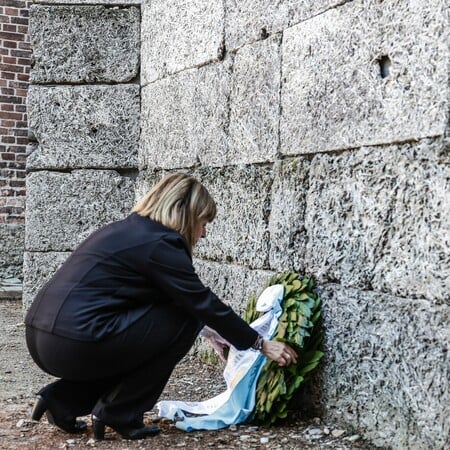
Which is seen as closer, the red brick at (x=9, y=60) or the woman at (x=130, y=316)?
the woman at (x=130, y=316)

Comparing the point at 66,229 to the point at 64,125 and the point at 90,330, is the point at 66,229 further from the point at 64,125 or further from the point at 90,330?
the point at 90,330

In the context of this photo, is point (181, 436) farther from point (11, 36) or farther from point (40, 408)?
point (11, 36)

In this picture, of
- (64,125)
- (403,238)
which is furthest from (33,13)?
(403,238)

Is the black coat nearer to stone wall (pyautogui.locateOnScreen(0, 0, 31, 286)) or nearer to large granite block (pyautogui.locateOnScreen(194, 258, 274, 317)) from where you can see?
large granite block (pyautogui.locateOnScreen(194, 258, 274, 317))

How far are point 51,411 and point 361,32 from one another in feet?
7.41

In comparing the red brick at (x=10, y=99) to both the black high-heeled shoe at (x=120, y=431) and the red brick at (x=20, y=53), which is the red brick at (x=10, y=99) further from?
the black high-heeled shoe at (x=120, y=431)

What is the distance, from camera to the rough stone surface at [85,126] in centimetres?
625

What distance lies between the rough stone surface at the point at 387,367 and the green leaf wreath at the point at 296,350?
0.07m

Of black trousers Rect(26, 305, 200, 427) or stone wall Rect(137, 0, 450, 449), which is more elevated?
stone wall Rect(137, 0, 450, 449)

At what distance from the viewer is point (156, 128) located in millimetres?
5852

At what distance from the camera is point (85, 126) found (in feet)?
20.6

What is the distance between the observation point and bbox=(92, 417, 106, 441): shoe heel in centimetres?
344

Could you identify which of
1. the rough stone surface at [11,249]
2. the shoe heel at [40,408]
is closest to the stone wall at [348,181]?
the shoe heel at [40,408]

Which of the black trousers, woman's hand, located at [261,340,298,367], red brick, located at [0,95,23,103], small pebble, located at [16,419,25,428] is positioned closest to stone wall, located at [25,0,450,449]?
woman's hand, located at [261,340,298,367]
